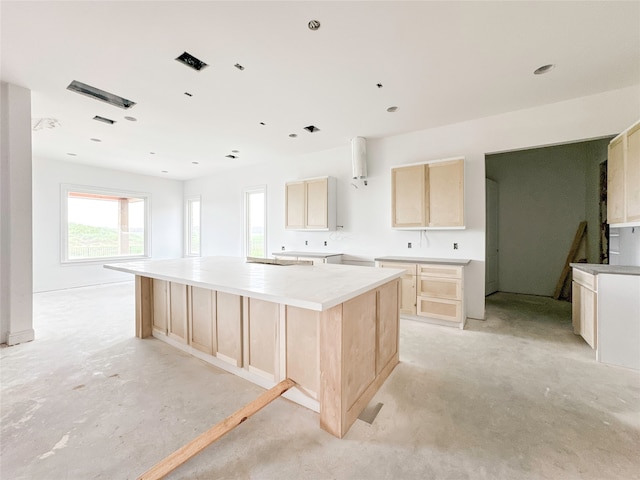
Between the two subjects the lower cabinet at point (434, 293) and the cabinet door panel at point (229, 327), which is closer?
the cabinet door panel at point (229, 327)

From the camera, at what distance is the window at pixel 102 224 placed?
616 centimetres

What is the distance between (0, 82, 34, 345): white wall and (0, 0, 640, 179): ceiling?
296mm

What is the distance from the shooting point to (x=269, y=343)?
2090mm

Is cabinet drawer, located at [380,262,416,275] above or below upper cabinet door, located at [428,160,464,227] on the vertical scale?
below

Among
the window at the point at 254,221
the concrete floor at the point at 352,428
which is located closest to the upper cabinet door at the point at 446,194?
the concrete floor at the point at 352,428

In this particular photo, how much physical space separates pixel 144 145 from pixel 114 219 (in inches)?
131

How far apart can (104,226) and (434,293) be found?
26.3 ft

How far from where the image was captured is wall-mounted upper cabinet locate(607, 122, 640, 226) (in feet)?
8.32

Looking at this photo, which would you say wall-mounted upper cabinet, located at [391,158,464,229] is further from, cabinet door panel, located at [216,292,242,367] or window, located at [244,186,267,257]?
window, located at [244,186,267,257]

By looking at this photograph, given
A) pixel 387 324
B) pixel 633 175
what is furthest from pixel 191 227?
pixel 633 175

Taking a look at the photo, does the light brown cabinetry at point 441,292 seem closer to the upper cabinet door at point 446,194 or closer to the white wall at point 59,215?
the upper cabinet door at point 446,194

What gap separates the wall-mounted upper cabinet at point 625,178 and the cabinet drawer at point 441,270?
165 centimetres

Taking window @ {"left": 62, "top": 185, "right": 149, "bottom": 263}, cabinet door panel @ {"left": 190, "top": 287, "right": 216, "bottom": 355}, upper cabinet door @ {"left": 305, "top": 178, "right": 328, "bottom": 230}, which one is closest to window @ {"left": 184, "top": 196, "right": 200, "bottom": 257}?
Answer: window @ {"left": 62, "top": 185, "right": 149, "bottom": 263}

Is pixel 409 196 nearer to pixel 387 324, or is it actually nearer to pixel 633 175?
pixel 633 175
